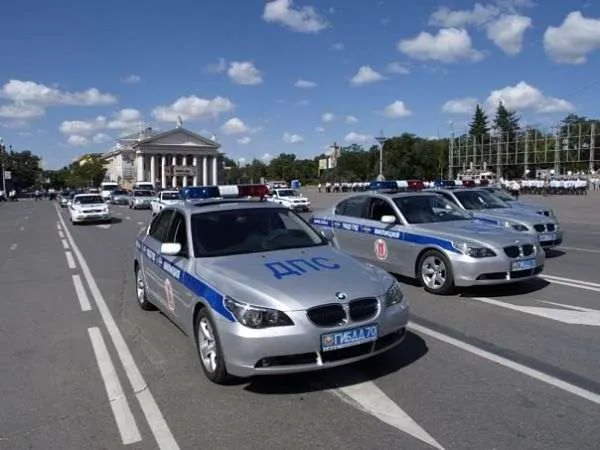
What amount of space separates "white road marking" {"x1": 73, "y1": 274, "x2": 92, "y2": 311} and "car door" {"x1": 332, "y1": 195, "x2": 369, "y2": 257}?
4.50 meters

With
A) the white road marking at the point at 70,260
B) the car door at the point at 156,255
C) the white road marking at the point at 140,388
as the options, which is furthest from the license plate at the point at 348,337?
the white road marking at the point at 70,260

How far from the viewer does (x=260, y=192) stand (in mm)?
7871

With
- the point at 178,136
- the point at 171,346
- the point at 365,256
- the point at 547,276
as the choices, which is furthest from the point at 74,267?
the point at 178,136

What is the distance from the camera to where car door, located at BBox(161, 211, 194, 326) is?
5.73 m

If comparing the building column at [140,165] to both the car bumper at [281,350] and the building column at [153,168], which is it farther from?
the car bumper at [281,350]

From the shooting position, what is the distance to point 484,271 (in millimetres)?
7973

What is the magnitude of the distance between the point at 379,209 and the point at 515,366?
508cm

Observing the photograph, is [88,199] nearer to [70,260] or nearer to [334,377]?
[70,260]

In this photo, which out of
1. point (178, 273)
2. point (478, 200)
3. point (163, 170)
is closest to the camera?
point (178, 273)

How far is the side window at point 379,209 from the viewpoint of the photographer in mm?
9742

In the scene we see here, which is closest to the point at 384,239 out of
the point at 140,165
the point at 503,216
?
the point at 503,216

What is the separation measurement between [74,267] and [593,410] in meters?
11.1

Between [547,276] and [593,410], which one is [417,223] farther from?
[593,410]

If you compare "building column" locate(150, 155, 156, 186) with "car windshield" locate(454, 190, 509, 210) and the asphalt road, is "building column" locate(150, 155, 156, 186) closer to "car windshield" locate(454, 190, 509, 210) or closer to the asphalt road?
"car windshield" locate(454, 190, 509, 210)
